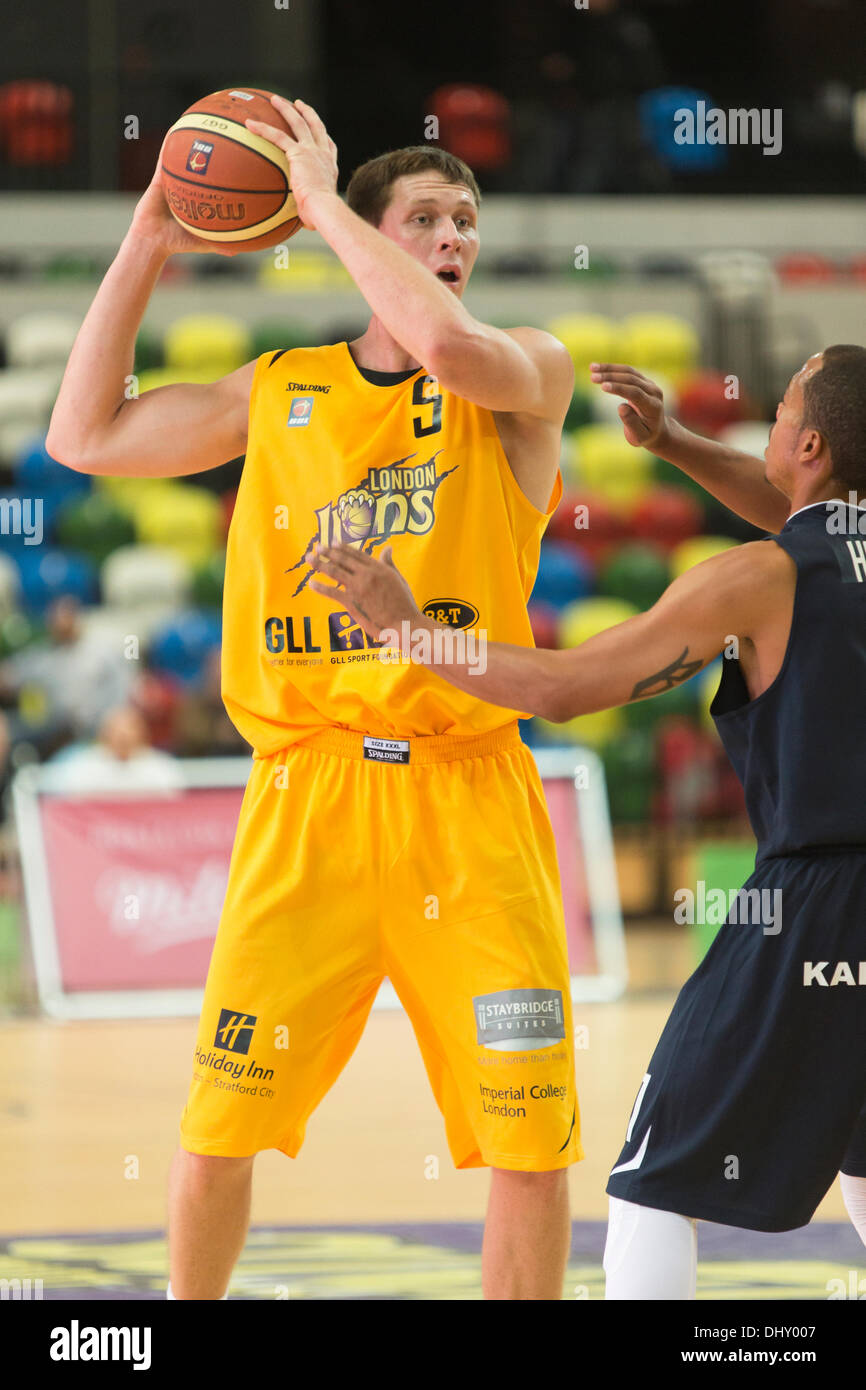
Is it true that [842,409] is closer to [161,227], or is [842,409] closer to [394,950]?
[394,950]

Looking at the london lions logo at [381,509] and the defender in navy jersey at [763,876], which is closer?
the defender in navy jersey at [763,876]

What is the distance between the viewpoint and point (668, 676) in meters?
2.77

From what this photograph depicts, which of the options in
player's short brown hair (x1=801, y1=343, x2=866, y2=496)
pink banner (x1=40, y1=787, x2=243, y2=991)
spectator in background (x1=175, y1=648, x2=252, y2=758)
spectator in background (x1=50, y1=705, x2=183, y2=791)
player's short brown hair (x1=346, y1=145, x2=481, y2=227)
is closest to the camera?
player's short brown hair (x1=801, y1=343, x2=866, y2=496)

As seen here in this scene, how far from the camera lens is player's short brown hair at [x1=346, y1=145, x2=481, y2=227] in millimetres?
3262

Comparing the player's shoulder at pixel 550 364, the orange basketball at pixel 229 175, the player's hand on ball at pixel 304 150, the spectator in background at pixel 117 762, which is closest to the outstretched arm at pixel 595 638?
the player's shoulder at pixel 550 364

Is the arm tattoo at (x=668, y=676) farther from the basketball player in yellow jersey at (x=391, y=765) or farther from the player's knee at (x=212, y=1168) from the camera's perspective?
the player's knee at (x=212, y=1168)

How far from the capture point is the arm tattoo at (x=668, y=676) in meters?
2.76

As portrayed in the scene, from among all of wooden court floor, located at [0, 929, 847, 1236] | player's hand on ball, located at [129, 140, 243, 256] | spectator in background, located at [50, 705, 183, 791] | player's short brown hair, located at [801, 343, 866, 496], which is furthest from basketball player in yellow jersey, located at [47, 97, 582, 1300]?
spectator in background, located at [50, 705, 183, 791]

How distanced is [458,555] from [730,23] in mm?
16682

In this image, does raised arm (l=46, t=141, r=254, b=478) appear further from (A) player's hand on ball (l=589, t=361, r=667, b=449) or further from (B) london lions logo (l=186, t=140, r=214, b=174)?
(A) player's hand on ball (l=589, t=361, r=667, b=449)

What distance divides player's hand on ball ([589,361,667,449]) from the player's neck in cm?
38

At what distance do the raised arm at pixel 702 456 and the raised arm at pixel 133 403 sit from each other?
0.77m

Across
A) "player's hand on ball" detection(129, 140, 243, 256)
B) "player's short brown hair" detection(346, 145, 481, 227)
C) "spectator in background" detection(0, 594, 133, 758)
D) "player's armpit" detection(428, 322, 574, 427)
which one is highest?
"player's short brown hair" detection(346, 145, 481, 227)

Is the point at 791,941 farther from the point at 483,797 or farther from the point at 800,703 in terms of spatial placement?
the point at 483,797
